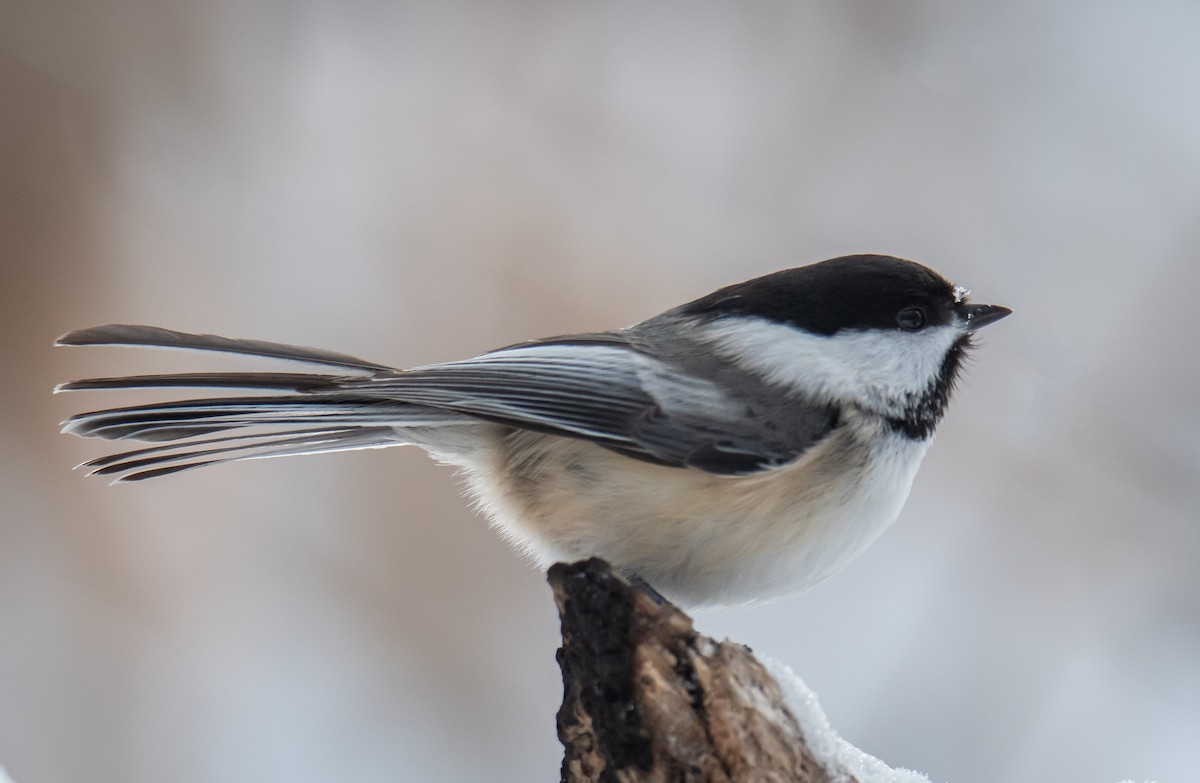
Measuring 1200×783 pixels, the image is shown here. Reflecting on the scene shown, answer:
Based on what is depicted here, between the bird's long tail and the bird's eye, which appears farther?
the bird's eye

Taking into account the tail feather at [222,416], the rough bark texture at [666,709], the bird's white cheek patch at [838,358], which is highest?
the bird's white cheek patch at [838,358]

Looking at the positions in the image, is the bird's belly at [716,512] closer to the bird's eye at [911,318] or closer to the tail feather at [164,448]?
the bird's eye at [911,318]

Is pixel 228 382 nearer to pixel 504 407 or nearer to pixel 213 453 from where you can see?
pixel 213 453

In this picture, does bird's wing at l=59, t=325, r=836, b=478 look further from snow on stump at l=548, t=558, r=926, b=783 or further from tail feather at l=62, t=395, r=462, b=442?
snow on stump at l=548, t=558, r=926, b=783

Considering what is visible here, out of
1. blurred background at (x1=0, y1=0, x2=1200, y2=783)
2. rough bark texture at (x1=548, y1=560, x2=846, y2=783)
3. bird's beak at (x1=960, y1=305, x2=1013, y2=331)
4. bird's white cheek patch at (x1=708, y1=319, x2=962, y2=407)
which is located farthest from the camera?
blurred background at (x1=0, y1=0, x2=1200, y2=783)

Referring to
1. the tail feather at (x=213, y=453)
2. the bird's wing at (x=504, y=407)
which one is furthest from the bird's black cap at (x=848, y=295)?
the tail feather at (x=213, y=453)

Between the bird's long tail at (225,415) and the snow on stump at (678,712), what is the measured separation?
40cm

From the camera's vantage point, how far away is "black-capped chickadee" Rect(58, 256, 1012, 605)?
3.90 feet

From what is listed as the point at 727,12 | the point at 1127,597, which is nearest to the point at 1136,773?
the point at 1127,597

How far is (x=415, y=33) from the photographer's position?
8.38ft

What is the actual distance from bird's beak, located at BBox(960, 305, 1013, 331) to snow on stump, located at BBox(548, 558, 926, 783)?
64 centimetres

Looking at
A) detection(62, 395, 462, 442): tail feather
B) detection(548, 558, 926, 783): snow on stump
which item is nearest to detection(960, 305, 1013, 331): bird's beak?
detection(548, 558, 926, 783): snow on stump

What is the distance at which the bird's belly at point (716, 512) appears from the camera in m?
1.19

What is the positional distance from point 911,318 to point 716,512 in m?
0.42
